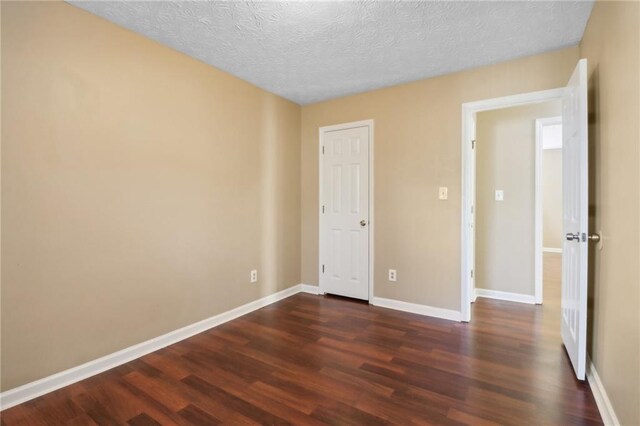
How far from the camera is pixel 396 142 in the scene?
3438mm

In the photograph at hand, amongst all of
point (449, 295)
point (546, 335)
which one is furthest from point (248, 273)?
point (546, 335)

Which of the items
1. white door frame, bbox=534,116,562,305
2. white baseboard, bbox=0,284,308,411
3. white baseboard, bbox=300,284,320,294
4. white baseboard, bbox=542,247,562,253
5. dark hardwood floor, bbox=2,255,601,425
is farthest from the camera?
white baseboard, bbox=542,247,562,253

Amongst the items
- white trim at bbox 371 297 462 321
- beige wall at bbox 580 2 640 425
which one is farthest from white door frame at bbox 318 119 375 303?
beige wall at bbox 580 2 640 425

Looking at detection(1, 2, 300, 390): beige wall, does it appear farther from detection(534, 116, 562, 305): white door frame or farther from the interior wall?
detection(534, 116, 562, 305): white door frame

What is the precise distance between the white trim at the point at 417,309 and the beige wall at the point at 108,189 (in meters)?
1.50

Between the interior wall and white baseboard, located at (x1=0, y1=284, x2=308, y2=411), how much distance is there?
175 centimetres

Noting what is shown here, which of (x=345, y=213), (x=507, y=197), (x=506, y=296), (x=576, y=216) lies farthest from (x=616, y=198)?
(x=345, y=213)

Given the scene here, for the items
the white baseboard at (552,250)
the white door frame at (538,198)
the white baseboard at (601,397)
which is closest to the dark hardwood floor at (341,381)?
the white baseboard at (601,397)

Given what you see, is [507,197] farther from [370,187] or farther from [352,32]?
[352,32]

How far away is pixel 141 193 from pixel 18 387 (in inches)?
53.3

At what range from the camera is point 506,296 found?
145 inches

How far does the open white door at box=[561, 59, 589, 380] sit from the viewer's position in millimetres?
1859

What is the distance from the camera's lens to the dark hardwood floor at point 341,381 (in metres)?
1.70

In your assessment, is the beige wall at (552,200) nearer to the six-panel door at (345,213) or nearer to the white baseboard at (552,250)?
the white baseboard at (552,250)
